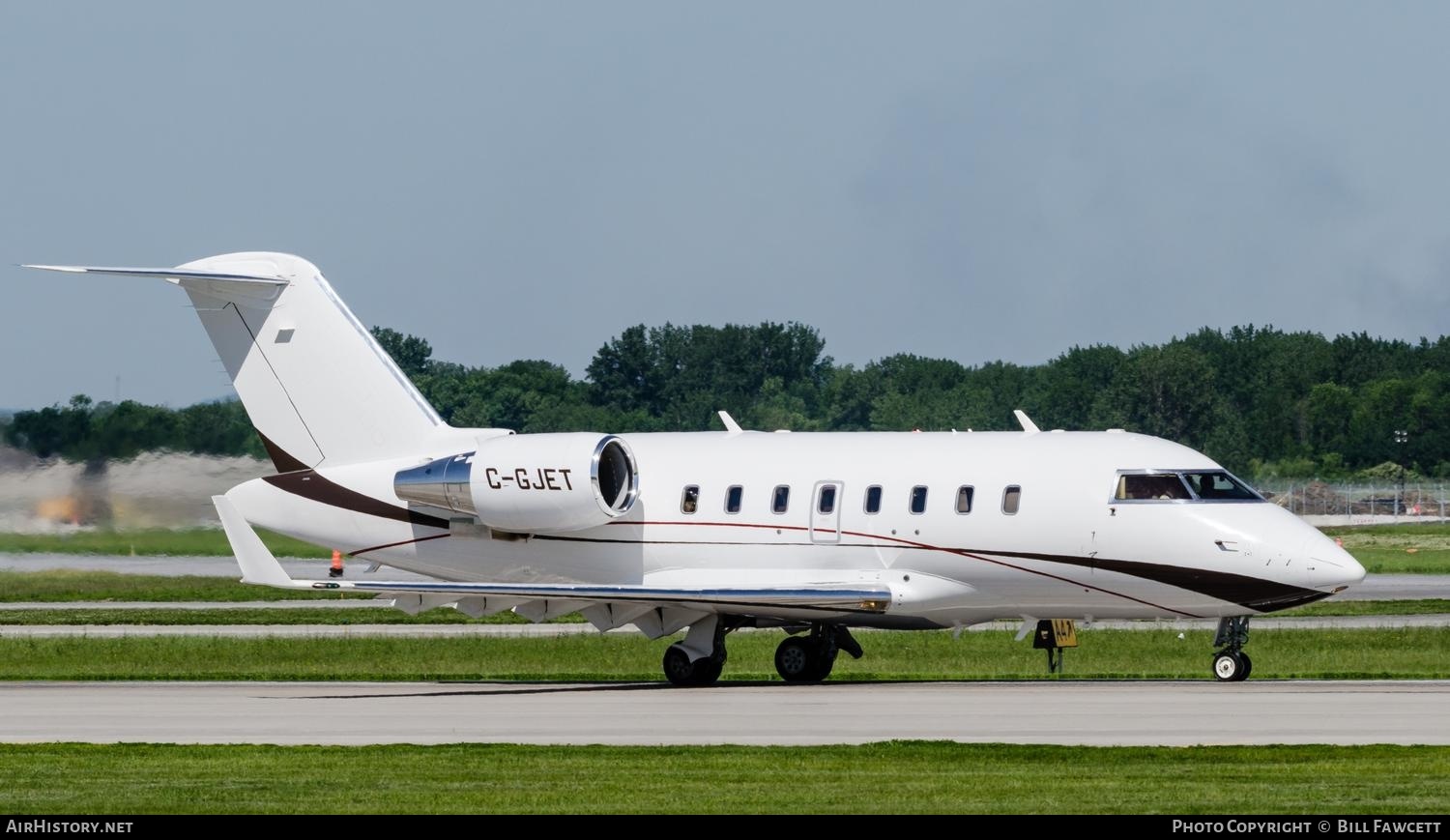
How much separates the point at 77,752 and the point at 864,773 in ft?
26.4

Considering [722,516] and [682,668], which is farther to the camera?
[722,516]

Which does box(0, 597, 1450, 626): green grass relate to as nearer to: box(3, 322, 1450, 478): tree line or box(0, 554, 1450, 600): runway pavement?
box(0, 554, 1450, 600): runway pavement

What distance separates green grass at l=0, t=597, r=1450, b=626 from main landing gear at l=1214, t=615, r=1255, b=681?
18668 millimetres

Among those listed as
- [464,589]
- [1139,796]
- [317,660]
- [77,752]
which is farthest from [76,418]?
[1139,796]

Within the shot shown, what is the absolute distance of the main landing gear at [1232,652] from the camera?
30.3 metres

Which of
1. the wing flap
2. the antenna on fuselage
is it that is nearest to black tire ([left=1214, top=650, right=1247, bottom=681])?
the antenna on fuselage

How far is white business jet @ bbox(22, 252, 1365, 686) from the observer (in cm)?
3027

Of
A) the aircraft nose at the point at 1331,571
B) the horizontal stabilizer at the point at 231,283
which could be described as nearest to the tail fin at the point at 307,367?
the horizontal stabilizer at the point at 231,283

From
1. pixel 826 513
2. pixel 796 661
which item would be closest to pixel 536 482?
pixel 826 513

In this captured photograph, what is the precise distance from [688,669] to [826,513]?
2.99m

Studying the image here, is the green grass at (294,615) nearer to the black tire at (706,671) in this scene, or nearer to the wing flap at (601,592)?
the black tire at (706,671)

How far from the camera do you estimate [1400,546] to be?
84.2 meters

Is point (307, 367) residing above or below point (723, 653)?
above

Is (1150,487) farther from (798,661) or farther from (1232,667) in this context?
(798,661)
